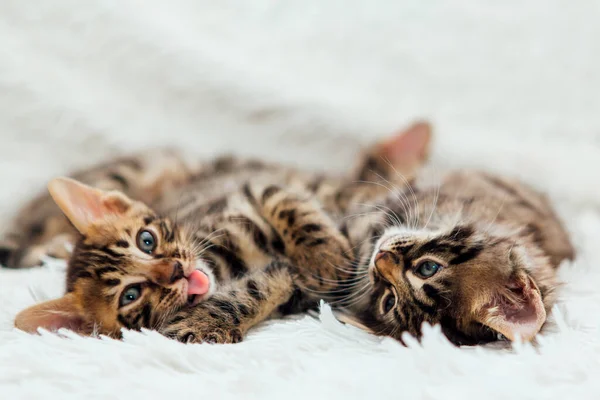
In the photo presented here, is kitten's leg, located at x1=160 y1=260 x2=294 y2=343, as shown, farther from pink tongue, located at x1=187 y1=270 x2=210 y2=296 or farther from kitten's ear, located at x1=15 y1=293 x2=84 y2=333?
kitten's ear, located at x1=15 y1=293 x2=84 y2=333

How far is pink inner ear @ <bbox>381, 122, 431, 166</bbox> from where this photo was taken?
82.4 inches

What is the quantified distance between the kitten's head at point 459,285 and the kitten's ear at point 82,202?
0.68 metres

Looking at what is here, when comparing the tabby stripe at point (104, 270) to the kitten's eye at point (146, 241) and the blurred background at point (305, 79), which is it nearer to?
the kitten's eye at point (146, 241)

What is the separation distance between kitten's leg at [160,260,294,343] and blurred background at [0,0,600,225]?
1043 mm

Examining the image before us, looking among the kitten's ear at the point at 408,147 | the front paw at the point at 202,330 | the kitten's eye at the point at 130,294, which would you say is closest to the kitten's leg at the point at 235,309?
the front paw at the point at 202,330

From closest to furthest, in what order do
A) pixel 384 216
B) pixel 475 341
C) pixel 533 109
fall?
pixel 475 341 < pixel 384 216 < pixel 533 109

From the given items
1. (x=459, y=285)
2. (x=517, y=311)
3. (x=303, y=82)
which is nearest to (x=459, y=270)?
(x=459, y=285)

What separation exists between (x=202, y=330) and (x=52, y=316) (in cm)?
32

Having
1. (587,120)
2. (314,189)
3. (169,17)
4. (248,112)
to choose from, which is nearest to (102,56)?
(169,17)

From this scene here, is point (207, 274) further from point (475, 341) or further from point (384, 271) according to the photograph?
point (475, 341)

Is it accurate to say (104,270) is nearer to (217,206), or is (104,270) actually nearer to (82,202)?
(82,202)

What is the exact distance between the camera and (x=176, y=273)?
1.29 metres

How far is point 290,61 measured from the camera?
2.30 meters

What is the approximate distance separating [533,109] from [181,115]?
1.43 meters
